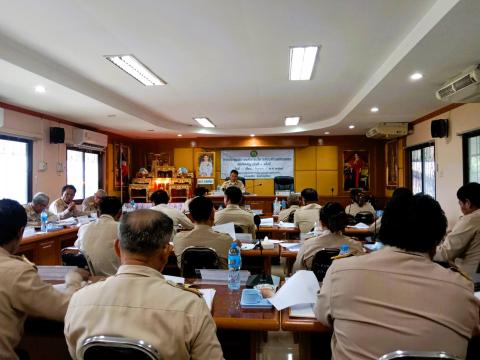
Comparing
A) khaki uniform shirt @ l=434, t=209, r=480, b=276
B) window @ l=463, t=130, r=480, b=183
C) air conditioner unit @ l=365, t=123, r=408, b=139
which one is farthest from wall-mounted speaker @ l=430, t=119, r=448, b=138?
khaki uniform shirt @ l=434, t=209, r=480, b=276

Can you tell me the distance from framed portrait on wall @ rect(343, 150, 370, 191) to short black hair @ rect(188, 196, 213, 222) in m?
8.21

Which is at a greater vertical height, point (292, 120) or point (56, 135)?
point (292, 120)

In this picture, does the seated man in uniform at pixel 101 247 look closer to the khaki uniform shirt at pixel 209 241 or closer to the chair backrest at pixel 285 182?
the khaki uniform shirt at pixel 209 241

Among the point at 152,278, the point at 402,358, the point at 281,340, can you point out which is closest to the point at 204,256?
the point at 281,340

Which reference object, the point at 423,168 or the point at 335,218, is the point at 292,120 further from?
the point at 335,218

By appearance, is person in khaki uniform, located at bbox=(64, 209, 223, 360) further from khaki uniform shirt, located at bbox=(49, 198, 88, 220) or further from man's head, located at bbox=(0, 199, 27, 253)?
khaki uniform shirt, located at bbox=(49, 198, 88, 220)

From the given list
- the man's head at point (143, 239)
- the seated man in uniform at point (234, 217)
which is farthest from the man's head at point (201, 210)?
the man's head at point (143, 239)

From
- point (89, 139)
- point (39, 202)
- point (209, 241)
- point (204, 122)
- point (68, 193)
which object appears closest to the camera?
point (209, 241)

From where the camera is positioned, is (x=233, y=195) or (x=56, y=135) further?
(x=56, y=135)

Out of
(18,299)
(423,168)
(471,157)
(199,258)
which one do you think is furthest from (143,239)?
(423,168)

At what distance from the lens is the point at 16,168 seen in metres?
6.31

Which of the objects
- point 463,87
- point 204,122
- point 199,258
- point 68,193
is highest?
point 204,122

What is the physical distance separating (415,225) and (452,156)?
559 cm

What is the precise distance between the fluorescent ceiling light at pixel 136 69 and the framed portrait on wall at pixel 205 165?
5.57m
